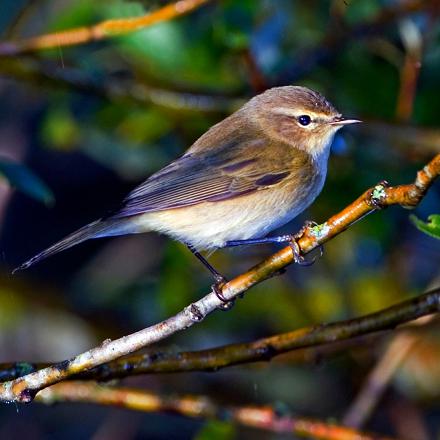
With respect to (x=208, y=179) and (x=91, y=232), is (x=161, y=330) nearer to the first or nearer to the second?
(x=91, y=232)

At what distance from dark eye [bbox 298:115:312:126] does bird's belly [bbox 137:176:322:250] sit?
1.48 ft

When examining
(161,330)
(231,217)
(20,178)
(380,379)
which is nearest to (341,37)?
(231,217)

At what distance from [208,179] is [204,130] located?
110cm

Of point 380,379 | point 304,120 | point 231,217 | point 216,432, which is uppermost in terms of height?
point 304,120

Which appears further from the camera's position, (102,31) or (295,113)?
(295,113)

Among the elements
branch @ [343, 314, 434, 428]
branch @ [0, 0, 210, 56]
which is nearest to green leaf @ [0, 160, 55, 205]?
branch @ [0, 0, 210, 56]

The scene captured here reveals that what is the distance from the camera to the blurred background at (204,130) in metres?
4.66

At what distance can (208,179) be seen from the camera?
4148mm

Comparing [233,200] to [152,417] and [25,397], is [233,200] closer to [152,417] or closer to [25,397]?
[25,397]

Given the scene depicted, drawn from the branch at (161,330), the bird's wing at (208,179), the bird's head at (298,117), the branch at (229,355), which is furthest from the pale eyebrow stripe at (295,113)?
the branch at (161,330)

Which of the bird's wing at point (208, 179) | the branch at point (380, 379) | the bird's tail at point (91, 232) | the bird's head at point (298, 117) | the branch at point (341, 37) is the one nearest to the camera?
the bird's tail at point (91, 232)

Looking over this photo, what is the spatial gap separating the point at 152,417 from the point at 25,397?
131 inches

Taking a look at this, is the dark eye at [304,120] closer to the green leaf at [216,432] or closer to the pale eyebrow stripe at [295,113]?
the pale eyebrow stripe at [295,113]

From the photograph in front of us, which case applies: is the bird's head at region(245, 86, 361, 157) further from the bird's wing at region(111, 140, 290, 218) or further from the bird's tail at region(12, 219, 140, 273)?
the bird's tail at region(12, 219, 140, 273)
